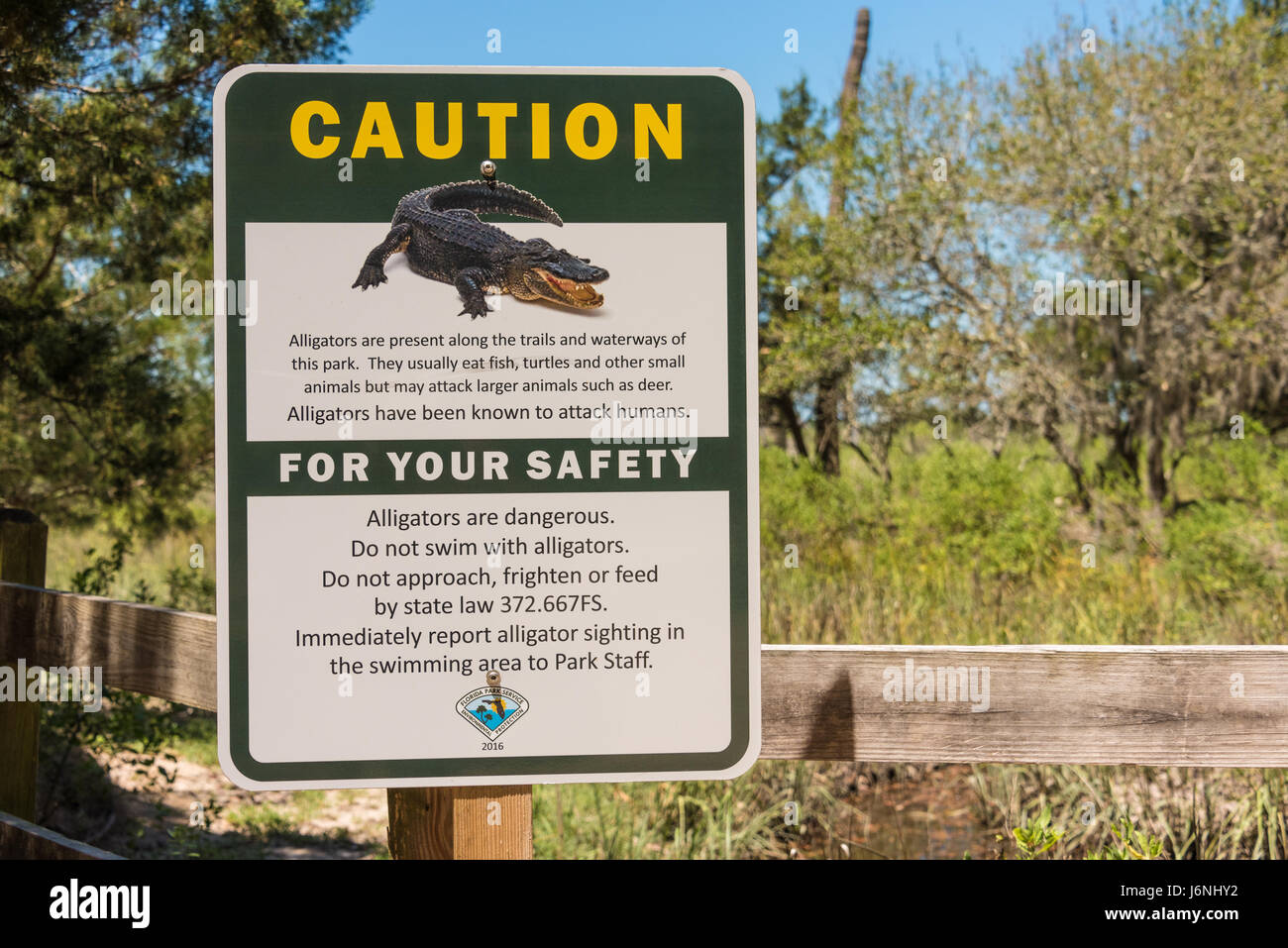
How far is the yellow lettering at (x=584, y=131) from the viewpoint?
1.68m

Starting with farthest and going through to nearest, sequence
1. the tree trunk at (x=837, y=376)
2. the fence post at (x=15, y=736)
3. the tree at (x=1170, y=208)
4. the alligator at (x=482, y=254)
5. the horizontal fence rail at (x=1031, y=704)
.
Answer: the tree trunk at (x=837, y=376), the tree at (x=1170, y=208), the fence post at (x=15, y=736), the horizontal fence rail at (x=1031, y=704), the alligator at (x=482, y=254)

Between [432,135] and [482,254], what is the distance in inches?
9.3

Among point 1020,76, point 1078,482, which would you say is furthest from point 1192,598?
point 1020,76

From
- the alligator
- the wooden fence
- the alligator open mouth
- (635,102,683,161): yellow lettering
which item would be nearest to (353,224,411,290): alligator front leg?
the alligator

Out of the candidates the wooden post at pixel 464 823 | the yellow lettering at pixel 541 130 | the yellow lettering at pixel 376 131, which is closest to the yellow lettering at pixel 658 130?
the yellow lettering at pixel 541 130

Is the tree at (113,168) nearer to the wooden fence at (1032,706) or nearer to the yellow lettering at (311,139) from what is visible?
the yellow lettering at (311,139)

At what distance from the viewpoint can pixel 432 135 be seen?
166 centimetres

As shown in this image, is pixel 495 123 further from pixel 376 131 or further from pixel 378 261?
pixel 378 261

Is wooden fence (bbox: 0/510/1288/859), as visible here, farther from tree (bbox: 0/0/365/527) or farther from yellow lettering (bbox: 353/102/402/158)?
tree (bbox: 0/0/365/527)

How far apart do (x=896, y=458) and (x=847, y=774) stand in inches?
213

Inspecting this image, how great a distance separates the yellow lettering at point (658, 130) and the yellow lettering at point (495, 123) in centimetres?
22

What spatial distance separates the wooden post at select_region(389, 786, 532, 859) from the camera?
170 cm

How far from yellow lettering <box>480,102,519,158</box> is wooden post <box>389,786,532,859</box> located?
1077 millimetres

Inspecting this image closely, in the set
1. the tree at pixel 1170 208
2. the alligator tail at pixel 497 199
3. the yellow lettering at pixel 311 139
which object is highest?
the tree at pixel 1170 208
